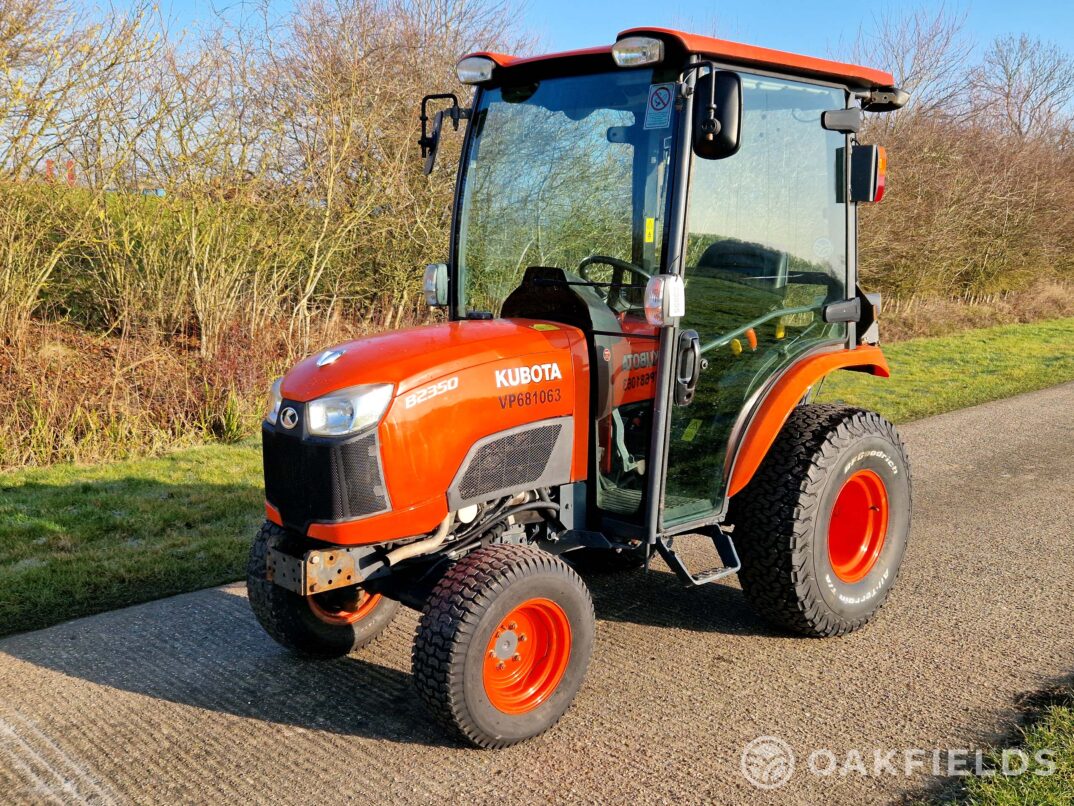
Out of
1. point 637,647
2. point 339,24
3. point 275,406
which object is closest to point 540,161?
point 275,406

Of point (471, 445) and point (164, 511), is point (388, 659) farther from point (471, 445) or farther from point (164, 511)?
point (164, 511)

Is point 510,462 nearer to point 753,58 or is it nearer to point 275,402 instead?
point 275,402

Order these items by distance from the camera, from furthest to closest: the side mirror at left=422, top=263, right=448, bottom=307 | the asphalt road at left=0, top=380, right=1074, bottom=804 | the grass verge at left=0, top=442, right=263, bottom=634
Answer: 1. the grass verge at left=0, top=442, right=263, bottom=634
2. the side mirror at left=422, top=263, right=448, bottom=307
3. the asphalt road at left=0, top=380, right=1074, bottom=804

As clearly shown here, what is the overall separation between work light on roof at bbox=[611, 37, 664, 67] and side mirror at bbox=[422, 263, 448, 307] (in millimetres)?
1128

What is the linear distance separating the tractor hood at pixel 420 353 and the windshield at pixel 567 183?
1.10 feet

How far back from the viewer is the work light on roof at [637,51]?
326 centimetres

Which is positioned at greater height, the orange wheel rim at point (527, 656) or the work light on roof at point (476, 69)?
the work light on roof at point (476, 69)

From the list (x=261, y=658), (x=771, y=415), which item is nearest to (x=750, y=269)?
(x=771, y=415)

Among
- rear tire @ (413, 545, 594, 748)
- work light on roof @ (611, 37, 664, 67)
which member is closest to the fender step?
rear tire @ (413, 545, 594, 748)

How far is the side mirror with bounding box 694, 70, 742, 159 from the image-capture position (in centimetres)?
312

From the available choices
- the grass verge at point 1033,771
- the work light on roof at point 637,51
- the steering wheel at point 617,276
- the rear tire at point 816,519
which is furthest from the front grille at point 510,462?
the grass verge at point 1033,771

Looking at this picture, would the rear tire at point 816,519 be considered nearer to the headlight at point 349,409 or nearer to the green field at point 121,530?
the headlight at point 349,409

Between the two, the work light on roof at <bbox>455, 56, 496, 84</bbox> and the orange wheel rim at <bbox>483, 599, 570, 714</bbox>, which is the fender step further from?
the work light on roof at <bbox>455, 56, 496, 84</bbox>

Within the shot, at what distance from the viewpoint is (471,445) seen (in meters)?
3.21
